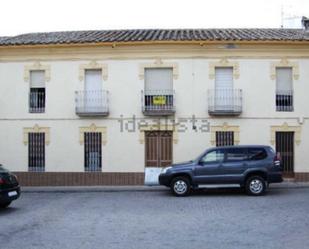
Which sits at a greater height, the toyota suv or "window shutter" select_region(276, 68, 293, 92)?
"window shutter" select_region(276, 68, 293, 92)

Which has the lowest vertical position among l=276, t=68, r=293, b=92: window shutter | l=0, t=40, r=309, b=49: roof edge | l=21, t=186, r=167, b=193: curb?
l=21, t=186, r=167, b=193: curb

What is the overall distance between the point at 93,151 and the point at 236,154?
260 inches

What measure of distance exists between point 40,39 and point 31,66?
1.43 metres

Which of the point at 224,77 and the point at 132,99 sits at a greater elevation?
the point at 224,77

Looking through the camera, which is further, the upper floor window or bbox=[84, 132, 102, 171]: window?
bbox=[84, 132, 102, 171]: window

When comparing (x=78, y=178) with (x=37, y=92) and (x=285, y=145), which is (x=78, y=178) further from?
(x=285, y=145)

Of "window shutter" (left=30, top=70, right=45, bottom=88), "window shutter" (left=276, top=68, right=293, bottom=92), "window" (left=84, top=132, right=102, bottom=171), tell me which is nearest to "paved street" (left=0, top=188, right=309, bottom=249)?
"window" (left=84, top=132, right=102, bottom=171)

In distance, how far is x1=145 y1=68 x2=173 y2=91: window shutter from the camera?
21078 mm

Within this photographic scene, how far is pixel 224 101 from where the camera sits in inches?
818

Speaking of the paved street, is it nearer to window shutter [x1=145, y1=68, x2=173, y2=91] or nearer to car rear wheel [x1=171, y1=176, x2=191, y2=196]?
car rear wheel [x1=171, y1=176, x2=191, y2=196]

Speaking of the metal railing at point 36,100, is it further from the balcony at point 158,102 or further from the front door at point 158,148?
the front door at point 158,148

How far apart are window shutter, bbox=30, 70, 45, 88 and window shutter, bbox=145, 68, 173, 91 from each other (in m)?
4.50

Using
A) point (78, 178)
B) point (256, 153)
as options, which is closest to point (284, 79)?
point (256, 153)

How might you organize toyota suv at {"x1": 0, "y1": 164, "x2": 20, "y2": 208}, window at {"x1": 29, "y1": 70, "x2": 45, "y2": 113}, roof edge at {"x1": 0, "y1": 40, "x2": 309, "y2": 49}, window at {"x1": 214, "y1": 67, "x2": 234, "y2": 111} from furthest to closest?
1. window at {"x1": 29, "y1": 70, "x2": 45, "y2": 113}
2. window at {"x1": 214, "y1": 67, "x2": 234, "y2": 111}
3. roof edge at {"x1": 0, "y1": 40, "x2": 309, "y2": 49}
4. toyota suv at {"x1": 0, "y1": 164, "x2": 20, "y2": 208}
